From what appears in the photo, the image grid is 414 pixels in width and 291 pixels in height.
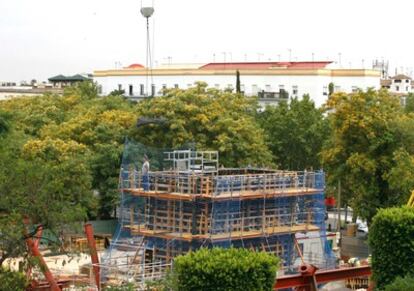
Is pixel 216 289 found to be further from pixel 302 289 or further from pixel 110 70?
pixel 110 70

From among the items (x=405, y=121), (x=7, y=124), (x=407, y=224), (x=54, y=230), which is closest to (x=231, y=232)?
(x=407, y=224)

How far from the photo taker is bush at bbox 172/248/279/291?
25.5 m

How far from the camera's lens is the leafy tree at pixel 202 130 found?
168 feet

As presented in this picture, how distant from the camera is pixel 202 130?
51844 mm

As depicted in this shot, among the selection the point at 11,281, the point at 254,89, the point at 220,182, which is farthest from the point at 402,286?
the point at 254,89

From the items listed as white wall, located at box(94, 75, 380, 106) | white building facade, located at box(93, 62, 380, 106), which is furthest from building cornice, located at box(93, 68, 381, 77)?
white wall, located at box(94, 75, 380, 106)

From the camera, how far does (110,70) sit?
327 feet

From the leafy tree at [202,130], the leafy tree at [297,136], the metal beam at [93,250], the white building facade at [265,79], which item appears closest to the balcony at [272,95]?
the white building facade at [265,79]

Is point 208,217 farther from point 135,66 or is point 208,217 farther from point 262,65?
point 135,66

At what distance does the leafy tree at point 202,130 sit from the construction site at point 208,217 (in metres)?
12.0

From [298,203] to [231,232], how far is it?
4.05 metres

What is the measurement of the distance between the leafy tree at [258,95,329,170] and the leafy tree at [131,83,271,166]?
865 cm

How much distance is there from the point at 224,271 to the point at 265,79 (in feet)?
210

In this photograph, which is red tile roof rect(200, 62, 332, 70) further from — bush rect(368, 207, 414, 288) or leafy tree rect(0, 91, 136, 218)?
bush rect(368, 207, 414, 288)
